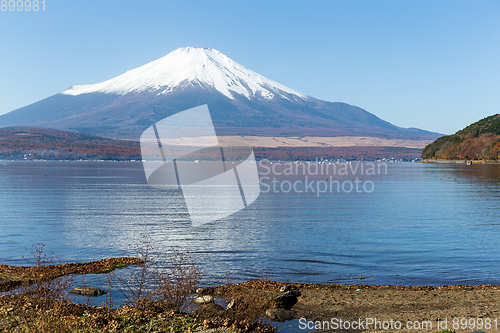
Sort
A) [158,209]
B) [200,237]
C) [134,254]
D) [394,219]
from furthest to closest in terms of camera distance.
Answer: [158,209] < [394,219] < [200,237] < [134,254]

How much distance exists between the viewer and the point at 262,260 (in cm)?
1856

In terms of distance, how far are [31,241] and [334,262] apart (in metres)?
15.4

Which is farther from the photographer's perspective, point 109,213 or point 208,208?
point 208,208

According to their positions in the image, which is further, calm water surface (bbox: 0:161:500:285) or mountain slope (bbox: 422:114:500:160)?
mountain slope (bbox: 422:114:500:160)

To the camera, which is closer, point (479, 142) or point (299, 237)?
point (299, 237)

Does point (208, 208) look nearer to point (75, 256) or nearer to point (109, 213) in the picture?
point (109, 213)

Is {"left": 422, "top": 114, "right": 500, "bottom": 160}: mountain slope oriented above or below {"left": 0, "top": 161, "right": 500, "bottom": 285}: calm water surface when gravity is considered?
above

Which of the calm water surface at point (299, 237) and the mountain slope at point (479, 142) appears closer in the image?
the calm water surface at point (299, 237)

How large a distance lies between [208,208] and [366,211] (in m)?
14.4

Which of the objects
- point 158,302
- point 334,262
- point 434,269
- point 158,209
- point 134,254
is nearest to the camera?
point 158,302

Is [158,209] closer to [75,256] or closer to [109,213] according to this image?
[109,213]

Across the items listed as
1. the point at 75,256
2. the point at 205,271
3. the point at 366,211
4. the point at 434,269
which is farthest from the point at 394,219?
the point at 75,256

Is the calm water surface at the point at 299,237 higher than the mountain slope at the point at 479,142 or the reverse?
the reverse

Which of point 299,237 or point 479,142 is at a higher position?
point 479,142
